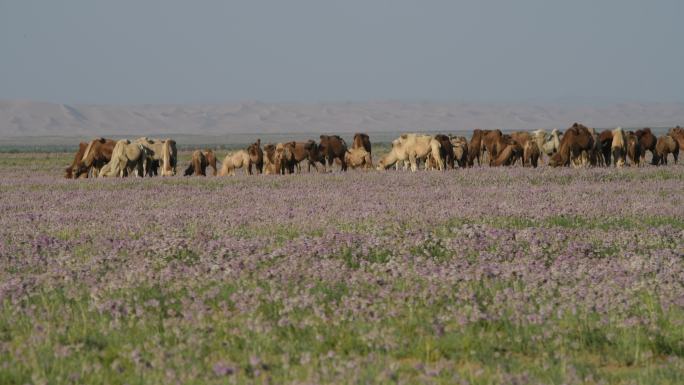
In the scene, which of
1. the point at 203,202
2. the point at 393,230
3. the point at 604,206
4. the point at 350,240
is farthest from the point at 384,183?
the point at 350,240

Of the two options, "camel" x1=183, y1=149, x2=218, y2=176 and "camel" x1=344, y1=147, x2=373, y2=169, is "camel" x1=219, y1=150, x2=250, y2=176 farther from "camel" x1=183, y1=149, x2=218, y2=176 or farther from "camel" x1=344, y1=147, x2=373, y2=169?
"camel" x1=344, y1=147, x2=373, y2=169

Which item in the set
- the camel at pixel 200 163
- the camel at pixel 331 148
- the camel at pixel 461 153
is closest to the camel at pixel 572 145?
the camel at pixel 461 153

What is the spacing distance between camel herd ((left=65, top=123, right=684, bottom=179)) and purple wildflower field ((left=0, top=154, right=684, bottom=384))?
20398 mm

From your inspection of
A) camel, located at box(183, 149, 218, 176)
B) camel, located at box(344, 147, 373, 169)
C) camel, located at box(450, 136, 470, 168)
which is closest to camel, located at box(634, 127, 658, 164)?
camel, located at box(450, 136, 470, 168)

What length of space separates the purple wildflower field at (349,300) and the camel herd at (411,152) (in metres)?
20.4

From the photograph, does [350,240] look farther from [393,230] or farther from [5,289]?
[5,289]

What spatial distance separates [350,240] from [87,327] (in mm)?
4629

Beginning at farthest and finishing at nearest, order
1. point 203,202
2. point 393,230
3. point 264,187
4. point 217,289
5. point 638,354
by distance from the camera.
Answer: point 264,187
point 203,202
point 393,230
point 217,289
point 638,354

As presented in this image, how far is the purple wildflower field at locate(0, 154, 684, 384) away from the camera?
6227 millimetres

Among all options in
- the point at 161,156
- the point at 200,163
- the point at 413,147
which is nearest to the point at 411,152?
the point at 413,147

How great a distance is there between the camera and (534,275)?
8.84 meters

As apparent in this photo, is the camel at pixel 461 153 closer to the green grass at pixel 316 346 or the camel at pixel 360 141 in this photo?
the camel at pixel 360 141

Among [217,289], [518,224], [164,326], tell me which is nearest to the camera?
[164,326]

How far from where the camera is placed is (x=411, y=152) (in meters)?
36.6
